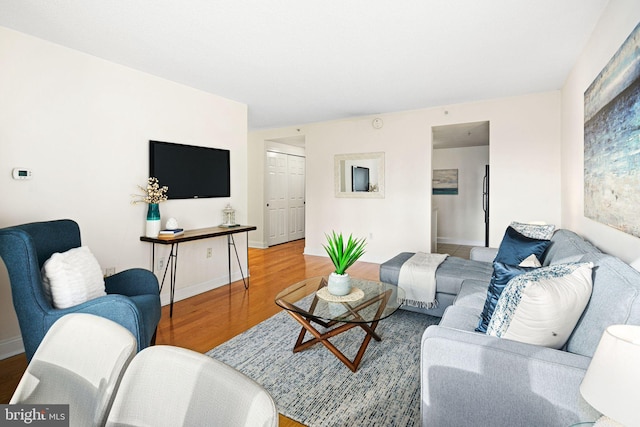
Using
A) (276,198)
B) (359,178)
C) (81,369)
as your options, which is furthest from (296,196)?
(81,369)

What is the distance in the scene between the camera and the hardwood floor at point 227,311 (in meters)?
2.48

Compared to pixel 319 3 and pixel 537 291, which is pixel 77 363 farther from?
pixel 319 3

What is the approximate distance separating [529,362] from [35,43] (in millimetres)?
3857

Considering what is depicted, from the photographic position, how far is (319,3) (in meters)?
2.19

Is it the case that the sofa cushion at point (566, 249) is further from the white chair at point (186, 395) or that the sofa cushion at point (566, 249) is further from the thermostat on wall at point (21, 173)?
the thermostat on wall at point (21, 173)

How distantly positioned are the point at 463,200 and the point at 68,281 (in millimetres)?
7639

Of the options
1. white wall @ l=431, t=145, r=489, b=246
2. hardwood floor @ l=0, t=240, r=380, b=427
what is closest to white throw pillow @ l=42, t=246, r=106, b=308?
hardwood floor @ l=0, t=240, r=380, b=427

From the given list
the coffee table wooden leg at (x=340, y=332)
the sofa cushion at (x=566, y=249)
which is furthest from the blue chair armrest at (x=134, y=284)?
the sofa cushion at (x=566, y=249)

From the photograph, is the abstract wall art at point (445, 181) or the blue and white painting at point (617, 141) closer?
the blue and white painting at point (617, 141)

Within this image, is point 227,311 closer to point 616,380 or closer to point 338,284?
point 338,284

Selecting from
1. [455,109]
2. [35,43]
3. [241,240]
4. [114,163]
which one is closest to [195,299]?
[241,240]

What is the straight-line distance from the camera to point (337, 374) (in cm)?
221

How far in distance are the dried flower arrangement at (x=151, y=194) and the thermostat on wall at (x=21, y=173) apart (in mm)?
856

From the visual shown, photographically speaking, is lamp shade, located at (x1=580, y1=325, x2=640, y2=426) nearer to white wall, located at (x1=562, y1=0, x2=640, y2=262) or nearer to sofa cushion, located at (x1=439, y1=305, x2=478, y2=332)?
sofa cushion, located at (x1=439, y1=305, x2=478, y2=332)
